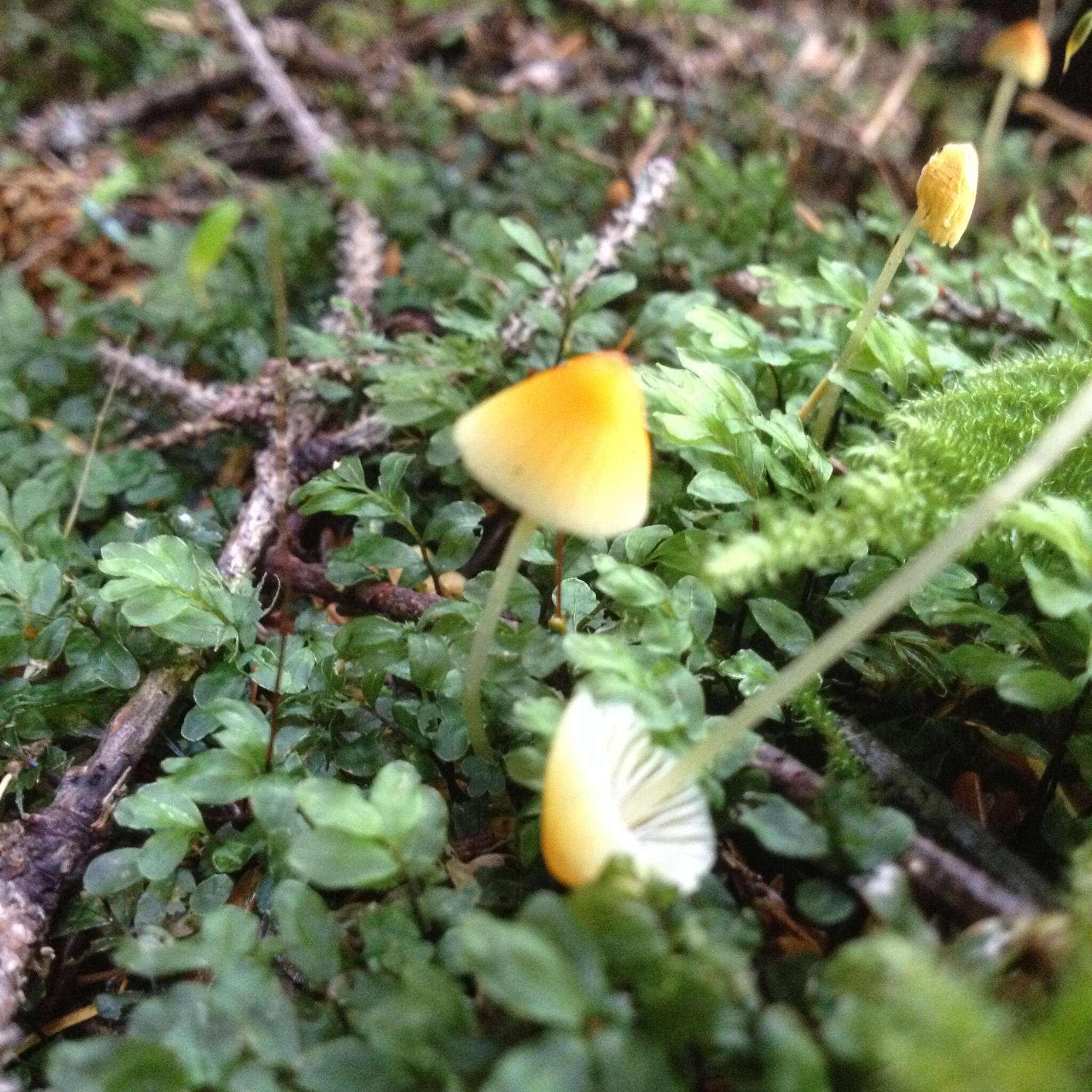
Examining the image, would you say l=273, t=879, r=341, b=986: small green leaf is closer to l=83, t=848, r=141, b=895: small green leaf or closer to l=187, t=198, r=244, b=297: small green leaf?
l=83, t=848, r=141, b=895: small green leaf

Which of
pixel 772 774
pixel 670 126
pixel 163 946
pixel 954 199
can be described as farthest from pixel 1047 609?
pixel 670 126

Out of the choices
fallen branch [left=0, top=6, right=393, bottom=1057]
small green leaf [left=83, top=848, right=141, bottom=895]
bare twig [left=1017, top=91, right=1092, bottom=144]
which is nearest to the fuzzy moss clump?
fallen branch [left=0, top=6, right=393, bottom=1057]

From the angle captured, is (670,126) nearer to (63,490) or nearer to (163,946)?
(63,490)

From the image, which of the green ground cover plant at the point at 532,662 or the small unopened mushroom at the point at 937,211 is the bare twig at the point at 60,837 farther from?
the small unopened mushroom at the point at 937,211

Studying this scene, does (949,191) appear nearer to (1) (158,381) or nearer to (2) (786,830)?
Result: (2) (786,830)

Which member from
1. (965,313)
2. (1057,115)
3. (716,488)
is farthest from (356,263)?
(1057,115)

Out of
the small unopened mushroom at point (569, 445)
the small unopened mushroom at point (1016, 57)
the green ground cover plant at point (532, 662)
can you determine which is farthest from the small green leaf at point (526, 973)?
the small unopened mushroom at point (1016, 57)
